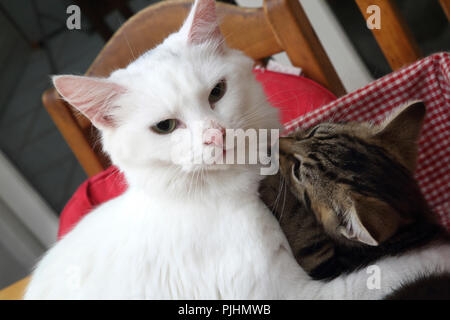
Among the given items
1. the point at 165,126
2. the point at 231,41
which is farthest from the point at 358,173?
the point at 231,41

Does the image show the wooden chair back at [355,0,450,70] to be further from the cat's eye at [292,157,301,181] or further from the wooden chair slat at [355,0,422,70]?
the cat's eye at [292,157,301,181]

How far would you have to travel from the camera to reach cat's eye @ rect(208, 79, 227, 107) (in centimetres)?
85

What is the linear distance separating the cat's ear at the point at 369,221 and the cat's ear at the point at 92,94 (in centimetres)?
56

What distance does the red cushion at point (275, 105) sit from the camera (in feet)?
4.09

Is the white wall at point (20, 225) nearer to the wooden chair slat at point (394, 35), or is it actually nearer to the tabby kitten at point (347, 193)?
the tabby kitten at point (347, 193)

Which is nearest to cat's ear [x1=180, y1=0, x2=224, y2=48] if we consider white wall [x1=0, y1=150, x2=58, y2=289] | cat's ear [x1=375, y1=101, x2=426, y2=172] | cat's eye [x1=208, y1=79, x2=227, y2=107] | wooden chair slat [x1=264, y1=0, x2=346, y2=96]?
cat's eye [x1=208, y1=79, x2=227, y2=107]

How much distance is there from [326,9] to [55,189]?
2.01 m

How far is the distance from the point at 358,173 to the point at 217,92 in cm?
36

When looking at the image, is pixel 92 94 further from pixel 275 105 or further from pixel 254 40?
pixel 254 40

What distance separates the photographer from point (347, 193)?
2.59 feet

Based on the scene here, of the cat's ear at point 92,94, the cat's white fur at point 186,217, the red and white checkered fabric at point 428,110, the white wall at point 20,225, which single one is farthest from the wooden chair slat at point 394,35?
the white wall at point 20,225

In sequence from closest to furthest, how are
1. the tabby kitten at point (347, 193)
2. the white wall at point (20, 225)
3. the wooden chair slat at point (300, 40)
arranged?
the tabby kitten at point (347, 193) → the wooden chair slat at point (300, 40) → the white wall at point (20, 225)

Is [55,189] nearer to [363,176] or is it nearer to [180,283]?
[180,283]

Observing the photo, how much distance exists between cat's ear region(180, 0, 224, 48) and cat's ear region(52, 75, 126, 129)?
221mm
